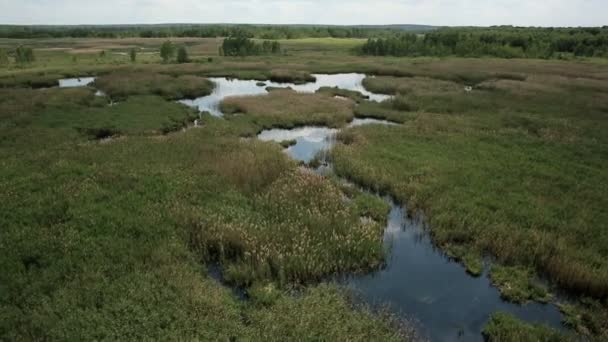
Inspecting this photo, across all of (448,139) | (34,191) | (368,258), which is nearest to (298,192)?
(368,258)

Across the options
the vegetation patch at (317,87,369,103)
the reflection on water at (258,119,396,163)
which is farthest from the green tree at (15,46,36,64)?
the reflection on water at (258,119,396,163)

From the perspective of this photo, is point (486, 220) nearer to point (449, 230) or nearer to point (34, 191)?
Answer: point (449, 230)

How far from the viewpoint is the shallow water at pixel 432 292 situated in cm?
988

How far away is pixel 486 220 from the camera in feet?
46.1

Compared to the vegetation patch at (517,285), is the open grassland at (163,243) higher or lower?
higher

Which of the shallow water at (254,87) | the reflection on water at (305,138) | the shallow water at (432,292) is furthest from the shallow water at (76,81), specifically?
the shallow water at (432,292)

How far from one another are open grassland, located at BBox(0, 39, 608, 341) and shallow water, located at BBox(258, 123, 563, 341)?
1.39 feet

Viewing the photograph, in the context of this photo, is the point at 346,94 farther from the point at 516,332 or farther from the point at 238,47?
the point at 238,47

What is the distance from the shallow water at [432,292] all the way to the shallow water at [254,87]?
22.4 meters

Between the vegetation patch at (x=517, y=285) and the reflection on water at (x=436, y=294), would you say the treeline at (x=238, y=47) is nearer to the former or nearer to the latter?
the reflection on water at (x=436, y=294)

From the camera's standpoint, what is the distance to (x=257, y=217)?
14.1 metres

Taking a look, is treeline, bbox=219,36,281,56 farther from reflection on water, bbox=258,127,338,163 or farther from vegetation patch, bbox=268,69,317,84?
reflection on water, bbox=258,127,338,163

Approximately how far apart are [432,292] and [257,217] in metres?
6.44

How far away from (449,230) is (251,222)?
6982mm
